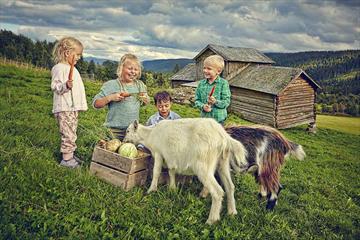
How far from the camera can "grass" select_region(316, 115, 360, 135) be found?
2993 centimetres

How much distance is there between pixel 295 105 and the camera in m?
28.9

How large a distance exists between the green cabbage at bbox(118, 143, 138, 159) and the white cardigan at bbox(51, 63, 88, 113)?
1.15 metres

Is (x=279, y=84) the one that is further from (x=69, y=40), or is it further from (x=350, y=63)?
(x=350, y=63)

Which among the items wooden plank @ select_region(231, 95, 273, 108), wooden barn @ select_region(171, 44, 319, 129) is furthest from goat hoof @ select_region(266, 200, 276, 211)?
wooden plank @ select_region(231, 95, 273, 108)

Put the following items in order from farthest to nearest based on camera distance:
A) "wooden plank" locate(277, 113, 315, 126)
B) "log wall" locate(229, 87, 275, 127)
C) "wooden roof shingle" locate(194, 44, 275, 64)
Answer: "wooden roof shingle" locate(194, 44, 275, 64)
"wooden plank" locate(277, 113, 315, 126)
"log wall" locate(229, 87, 275, 127)

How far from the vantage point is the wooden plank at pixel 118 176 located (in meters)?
4.78

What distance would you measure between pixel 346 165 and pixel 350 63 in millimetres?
68685

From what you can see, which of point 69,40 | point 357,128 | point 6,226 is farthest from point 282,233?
point 357,128

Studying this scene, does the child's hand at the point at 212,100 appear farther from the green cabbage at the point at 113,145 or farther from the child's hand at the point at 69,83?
the child's hand at the point at 69,83

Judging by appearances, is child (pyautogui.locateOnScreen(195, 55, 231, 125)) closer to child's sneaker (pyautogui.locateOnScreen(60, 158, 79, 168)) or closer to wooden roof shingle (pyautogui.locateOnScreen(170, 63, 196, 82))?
child's sneaker (pyautogui.locateOnScreen(60, 158, 79, 168))

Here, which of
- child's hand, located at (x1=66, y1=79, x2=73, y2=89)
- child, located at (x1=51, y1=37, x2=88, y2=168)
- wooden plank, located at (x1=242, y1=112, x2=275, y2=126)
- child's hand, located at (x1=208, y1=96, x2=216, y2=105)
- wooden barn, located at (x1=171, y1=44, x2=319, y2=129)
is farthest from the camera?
wooden plank, located at (x1=242, y1=112, x2=275, y2=126)

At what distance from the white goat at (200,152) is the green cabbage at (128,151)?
339mm

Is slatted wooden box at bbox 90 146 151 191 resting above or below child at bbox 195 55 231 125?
below

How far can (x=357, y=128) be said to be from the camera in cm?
3105
